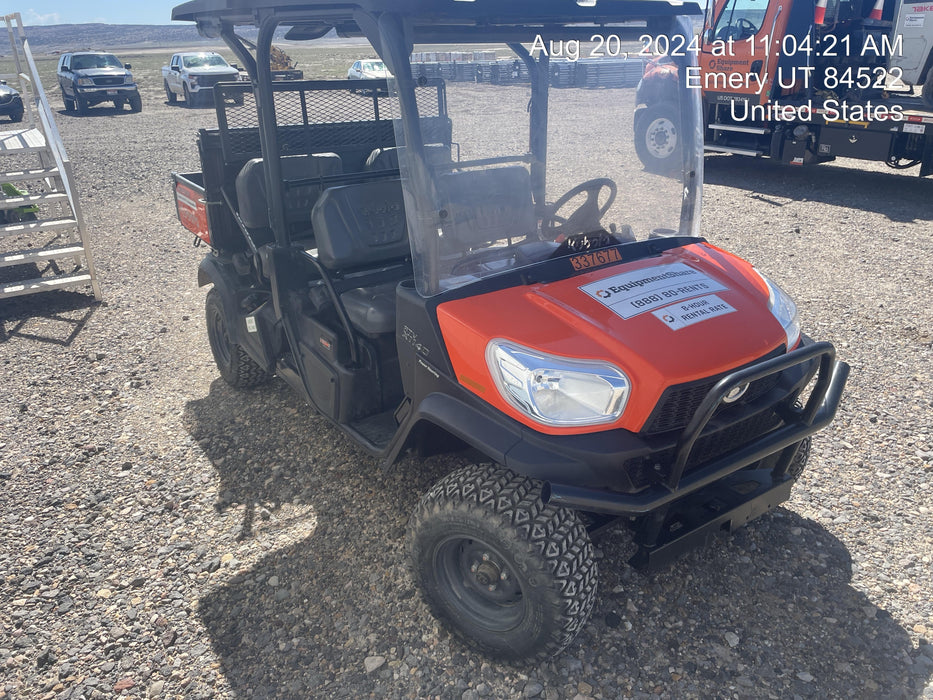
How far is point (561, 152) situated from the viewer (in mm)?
2869

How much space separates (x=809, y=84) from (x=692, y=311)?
972 centimetres

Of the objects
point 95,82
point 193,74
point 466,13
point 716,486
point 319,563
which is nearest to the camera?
point 466,13

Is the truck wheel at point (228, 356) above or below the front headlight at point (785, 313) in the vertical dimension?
below

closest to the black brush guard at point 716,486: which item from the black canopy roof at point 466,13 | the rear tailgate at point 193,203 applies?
the black canopy roof at point 466,13

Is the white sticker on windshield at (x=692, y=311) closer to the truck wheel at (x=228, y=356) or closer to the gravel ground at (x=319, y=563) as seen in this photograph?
the gravel ground at (x=319, y=563)

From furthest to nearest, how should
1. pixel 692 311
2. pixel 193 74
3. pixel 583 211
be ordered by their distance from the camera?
pixel 193 74, pixel 583 211, pixel 692 311

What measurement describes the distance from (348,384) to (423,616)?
1029 mm

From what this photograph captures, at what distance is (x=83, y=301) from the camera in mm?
6035

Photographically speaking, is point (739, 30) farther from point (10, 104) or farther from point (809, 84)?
point (10, 104)

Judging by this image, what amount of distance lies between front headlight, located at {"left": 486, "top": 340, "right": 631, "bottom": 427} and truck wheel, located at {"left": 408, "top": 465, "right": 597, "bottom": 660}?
29 cm

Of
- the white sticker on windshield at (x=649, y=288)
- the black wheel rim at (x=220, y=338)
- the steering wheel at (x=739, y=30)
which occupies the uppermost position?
the steering wheel at (x=739, y=30)

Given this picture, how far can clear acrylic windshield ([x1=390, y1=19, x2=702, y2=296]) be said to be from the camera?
2598 mm

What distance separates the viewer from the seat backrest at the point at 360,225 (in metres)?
3.07

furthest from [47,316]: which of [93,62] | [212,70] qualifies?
[93,62]
